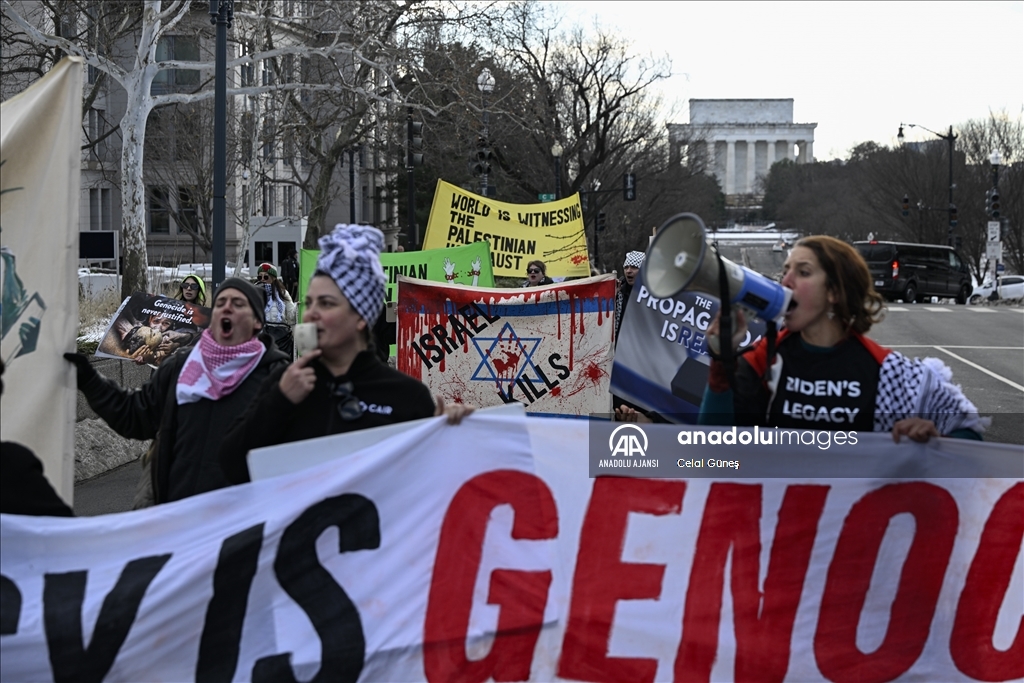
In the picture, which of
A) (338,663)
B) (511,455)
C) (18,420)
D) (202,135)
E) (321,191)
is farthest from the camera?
(202,135)

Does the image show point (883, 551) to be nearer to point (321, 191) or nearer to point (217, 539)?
point (217, 539)

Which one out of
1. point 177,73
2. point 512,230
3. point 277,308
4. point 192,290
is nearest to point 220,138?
point 277,308

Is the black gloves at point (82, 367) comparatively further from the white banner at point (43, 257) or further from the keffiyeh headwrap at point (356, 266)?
the keffiyeh headwrap at point (356, 266)

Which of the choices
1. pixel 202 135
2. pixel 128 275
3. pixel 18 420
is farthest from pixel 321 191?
pixel 18 420

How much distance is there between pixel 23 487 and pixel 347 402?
1022 millimetres

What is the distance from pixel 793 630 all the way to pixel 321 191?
104 ft

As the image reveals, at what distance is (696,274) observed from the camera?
3.67 meters

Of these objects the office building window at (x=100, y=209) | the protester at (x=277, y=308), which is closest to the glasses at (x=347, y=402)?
the protester at (x=277, y=308)

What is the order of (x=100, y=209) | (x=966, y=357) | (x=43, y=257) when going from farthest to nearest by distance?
(x=100, y=209) → (x=966, y=357) → (x=43, y=257)

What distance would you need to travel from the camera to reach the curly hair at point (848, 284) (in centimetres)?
388

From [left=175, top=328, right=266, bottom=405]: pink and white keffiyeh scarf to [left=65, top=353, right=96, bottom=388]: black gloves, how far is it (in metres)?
0.36

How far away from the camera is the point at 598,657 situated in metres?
3.92

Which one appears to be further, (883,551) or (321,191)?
(321,191)

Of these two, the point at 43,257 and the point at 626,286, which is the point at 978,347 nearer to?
the point at 626,286
